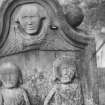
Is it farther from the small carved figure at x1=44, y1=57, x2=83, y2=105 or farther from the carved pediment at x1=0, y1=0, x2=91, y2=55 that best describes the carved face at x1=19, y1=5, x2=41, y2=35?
the small carved figure at x1=44, y1=57, x2=83, y2=105

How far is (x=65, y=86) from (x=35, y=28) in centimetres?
68

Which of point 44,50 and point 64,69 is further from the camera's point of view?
point 44,50

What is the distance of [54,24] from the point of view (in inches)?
95.1

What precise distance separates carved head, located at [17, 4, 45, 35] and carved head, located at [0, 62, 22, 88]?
41 cm

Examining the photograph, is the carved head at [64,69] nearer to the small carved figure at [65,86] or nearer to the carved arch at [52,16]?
the small carved figure at [65,86]

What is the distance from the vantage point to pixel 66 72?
240 cm

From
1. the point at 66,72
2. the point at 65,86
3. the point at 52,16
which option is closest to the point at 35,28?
the point at 52,16

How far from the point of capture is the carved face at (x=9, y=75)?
7.99 feet

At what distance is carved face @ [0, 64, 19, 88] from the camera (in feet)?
7.99

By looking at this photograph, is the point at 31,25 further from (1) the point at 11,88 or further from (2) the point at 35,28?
(1) the point at 11,88

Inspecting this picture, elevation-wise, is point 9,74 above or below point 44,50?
below

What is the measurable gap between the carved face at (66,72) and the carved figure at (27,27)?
371 millimetres

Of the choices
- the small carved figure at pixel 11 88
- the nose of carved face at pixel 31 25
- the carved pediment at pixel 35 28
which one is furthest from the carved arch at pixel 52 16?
the small carved figure at pixel 11 88

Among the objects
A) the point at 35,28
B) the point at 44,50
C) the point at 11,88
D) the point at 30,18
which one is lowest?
the point at 11,88
